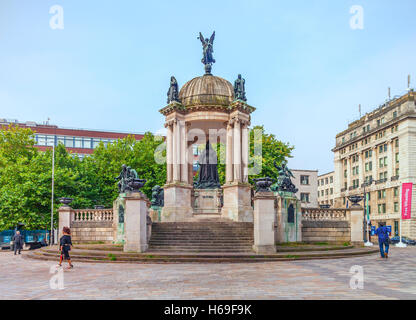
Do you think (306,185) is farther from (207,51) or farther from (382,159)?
(207,51)

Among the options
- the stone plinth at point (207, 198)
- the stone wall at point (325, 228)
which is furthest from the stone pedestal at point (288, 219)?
the stone plinth at point (207, 198)

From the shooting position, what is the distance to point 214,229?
21.8 m

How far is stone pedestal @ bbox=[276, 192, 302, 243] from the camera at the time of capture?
23.4 meters

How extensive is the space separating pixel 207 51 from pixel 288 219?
14501 millimetres

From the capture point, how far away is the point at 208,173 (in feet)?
98.1

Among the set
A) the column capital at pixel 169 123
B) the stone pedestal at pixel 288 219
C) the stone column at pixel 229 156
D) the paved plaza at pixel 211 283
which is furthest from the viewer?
the column capital at pixel 169 123

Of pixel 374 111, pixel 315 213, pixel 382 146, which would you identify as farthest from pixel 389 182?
pixel 315 213

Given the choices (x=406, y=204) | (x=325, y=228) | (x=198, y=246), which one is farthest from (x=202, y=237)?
(x=406, y=204)

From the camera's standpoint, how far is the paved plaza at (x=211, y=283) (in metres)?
9.23

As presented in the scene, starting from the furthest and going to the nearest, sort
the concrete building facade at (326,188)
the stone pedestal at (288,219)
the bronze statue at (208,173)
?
1. the concrete building facade at (326,188)
2. the bronze statue at (208,173)
3. the stone pedestal at (288,219)

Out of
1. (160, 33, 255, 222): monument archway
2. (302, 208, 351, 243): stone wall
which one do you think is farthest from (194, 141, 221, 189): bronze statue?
(302, 208, 351, 243): stone wall

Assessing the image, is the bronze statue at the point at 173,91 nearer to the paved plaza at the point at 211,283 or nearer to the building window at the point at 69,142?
the paved plaza at the point at 211,283

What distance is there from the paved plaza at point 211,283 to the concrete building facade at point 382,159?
4582cm
